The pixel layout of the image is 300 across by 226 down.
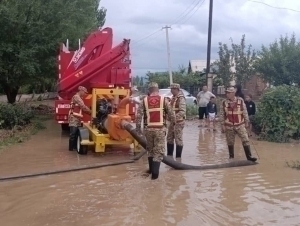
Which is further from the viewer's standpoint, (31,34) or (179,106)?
(31,34)

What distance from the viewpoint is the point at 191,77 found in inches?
1708

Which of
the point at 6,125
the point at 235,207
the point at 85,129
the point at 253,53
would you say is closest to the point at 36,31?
the point at 6,125

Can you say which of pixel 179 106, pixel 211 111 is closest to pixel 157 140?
pixel 179 106

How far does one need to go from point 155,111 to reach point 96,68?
5131 mm

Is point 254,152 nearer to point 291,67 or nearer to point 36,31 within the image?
point 36,31

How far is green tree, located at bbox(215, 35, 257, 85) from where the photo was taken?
32094mm

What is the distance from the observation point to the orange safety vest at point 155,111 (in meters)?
9.19

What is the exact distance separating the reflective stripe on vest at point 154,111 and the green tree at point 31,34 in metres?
9.21

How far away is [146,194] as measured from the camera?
7.87 m

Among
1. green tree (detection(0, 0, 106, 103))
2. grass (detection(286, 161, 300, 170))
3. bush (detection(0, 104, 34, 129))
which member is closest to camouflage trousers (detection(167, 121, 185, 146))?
grass (detection(286, 161, 300, 170))

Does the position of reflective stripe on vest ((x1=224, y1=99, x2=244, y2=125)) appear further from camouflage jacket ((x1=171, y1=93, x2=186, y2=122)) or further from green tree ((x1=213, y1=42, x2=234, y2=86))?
green tree ((x1=213, y1=42, x2=234, y2=86))

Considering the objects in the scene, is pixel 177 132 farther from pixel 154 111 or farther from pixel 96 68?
pixel 96 68

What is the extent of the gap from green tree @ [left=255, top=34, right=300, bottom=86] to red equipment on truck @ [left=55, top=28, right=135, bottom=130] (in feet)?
50.5

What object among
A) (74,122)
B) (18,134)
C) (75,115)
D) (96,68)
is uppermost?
Result: (96,68)
